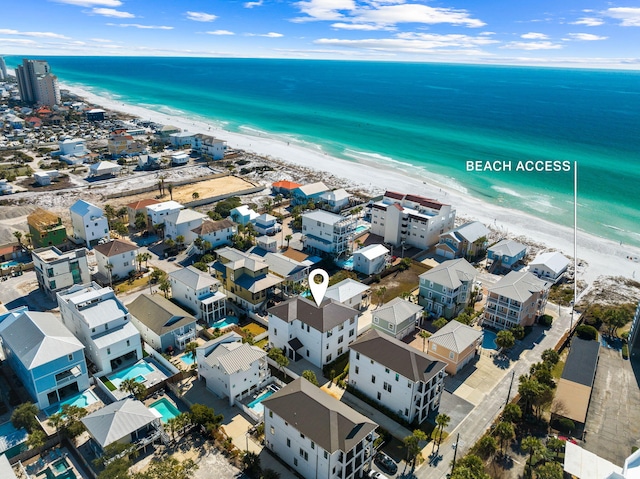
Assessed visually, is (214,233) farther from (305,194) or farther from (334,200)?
(334,200)

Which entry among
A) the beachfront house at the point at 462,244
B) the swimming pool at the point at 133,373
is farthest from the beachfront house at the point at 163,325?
the beachfront house at the point at 462,244

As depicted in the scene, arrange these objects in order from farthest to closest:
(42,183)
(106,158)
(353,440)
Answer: (106,158) < (42,183) < (353,440)

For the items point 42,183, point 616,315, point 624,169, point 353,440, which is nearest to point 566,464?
point 353,440

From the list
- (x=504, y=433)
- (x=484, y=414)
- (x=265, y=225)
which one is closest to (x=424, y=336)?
(x=484, y=414)

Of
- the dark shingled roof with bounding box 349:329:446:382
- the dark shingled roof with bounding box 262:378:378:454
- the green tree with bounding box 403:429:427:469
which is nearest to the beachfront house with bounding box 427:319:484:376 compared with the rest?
the dark shingled roof with bounding box 349:329:446:382

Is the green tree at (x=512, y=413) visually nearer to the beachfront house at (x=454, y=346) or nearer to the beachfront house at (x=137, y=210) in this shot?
the beachfront house at (x=454, y=346)

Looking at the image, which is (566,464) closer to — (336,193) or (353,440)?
(353,440)
